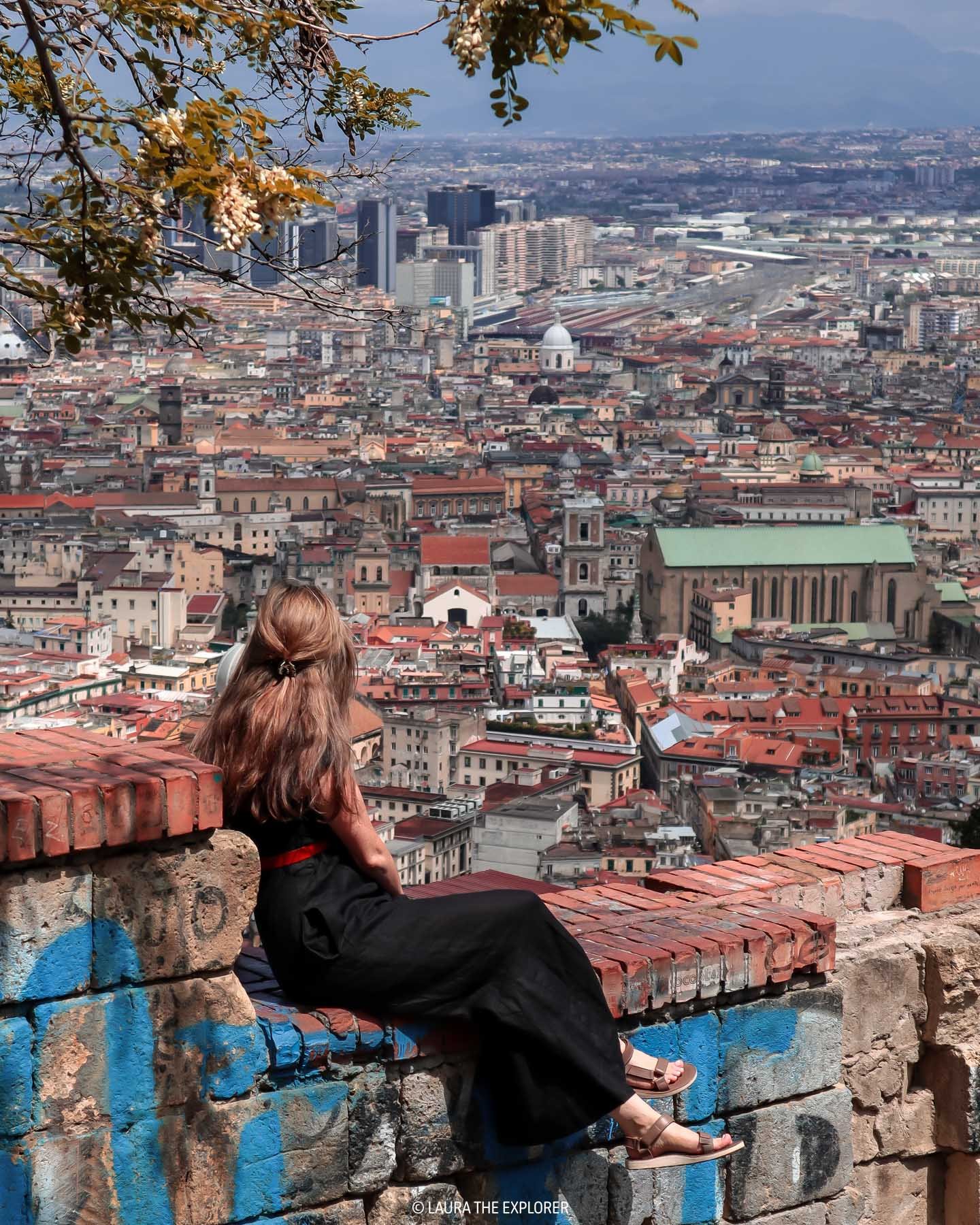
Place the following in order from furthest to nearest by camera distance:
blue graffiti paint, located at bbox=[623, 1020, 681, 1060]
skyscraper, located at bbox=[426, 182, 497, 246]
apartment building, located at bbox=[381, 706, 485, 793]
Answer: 1. skyscraper, located at bbox=[426, 182, 497, 246]
2. apartment building, located at bbox=[381, 706, 485, 793]
3. blue graffiti paint, located at bbox=[623, 1020, 681, 1060]

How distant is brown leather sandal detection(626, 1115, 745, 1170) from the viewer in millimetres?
2381

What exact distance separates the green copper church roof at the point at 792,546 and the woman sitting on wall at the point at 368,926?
35.3m

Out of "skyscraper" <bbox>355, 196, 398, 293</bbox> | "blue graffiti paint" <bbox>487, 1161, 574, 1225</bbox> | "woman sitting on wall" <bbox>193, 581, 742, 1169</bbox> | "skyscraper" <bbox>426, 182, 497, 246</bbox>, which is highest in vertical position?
"skyscraper" <bbox>426, 182, 497, 246</bbox>

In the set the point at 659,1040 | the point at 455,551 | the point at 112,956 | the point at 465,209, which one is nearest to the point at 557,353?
the point at 465,209

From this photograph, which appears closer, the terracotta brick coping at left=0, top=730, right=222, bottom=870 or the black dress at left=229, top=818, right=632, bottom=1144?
the terracotta brick coping at left=0, top=730, right=222, bottom=870

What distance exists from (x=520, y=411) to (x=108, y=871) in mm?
62135

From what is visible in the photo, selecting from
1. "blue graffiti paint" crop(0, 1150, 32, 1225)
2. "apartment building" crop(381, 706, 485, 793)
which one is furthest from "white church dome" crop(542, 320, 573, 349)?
"blue graffiti paint" crop(0, 1150, 32, 1225)

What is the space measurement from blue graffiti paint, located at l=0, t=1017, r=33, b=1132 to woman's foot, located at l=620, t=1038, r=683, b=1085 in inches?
25.5

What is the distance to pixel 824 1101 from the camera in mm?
2621

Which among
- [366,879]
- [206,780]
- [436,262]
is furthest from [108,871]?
[436,262]

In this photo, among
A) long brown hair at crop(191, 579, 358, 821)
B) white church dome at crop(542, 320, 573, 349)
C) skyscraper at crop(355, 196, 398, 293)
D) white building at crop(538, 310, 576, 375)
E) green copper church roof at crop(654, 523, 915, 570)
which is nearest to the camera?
long brown hair at crop(191, 579, 358, 821)

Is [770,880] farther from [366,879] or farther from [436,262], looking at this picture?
[436,262]

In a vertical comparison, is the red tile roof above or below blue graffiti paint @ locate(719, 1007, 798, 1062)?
below

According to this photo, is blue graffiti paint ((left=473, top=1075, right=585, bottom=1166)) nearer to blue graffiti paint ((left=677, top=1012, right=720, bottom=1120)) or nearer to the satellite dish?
blue graffiti paint ((left=677, top=1012, right=720, bottom=1120))
